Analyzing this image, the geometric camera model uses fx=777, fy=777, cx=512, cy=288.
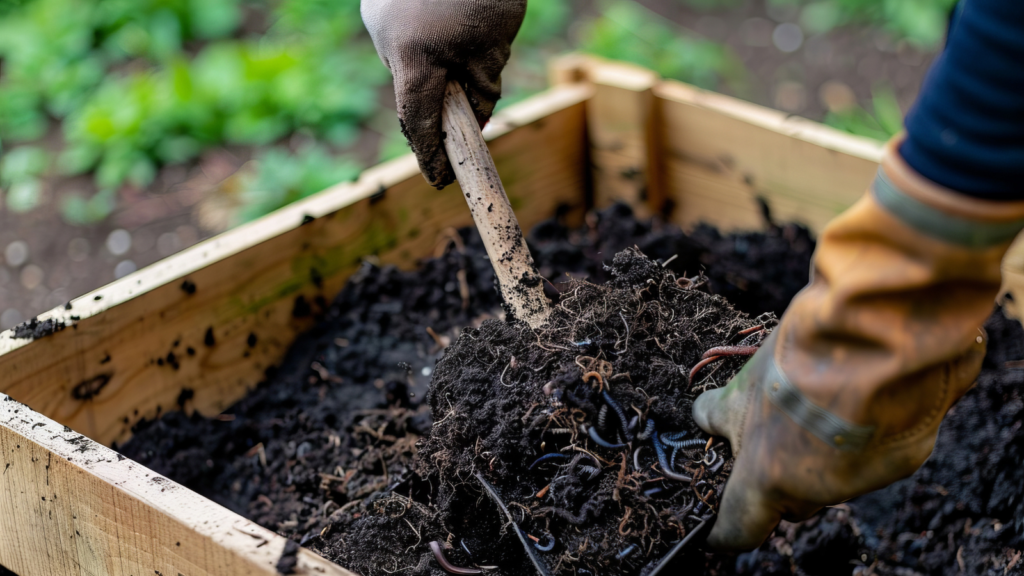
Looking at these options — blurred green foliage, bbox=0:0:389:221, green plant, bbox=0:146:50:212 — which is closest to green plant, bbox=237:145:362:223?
blurred green foliage, bbox=0:0:389:221

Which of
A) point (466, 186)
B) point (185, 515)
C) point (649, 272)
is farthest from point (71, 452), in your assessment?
point (649, 272)

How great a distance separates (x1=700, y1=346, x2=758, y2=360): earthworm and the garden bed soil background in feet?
0.11

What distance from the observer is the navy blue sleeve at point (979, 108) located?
0.72 metres

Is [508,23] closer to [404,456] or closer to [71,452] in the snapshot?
[404,456]

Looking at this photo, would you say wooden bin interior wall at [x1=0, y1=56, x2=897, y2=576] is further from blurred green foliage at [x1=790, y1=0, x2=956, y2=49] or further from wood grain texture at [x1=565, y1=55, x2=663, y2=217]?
blurred green foliage at [x1=790, y1=0, x2=956, y2=49]

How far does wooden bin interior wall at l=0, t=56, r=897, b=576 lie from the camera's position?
1158 mm

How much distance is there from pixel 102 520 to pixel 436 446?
1.69 feet

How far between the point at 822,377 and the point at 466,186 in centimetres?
72

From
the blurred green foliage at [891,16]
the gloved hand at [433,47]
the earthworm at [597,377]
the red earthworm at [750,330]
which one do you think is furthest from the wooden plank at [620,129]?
the blurred green foliage at [891,16]

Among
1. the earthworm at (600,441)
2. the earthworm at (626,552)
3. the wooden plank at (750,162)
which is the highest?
the earthworm at (600,441)

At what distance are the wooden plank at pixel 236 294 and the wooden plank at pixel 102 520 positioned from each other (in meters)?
0.29

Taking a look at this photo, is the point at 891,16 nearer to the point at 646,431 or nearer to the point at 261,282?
the point at 261,282

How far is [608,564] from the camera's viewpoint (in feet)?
3.72

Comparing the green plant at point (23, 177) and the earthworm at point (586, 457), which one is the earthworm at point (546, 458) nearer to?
the earthworm at point (586, 457)
